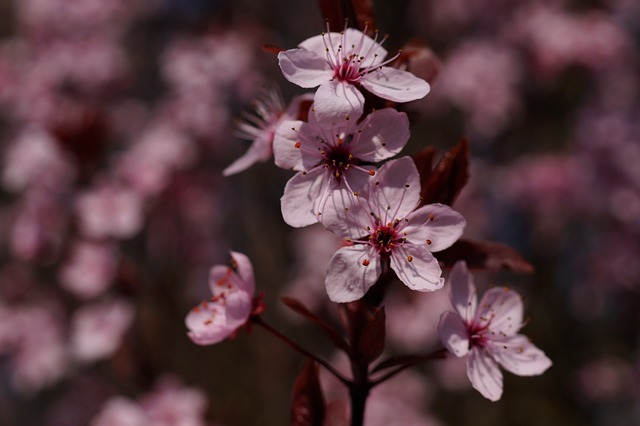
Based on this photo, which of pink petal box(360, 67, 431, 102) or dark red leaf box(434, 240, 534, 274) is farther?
dark red leaf box(434, 240, 534, 274)

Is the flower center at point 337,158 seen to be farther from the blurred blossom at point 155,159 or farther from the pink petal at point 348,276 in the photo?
the blurred blossom at point 155,159

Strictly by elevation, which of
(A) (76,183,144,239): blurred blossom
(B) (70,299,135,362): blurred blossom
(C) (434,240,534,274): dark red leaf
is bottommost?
(B) (70,299,135,362): blurred blossom

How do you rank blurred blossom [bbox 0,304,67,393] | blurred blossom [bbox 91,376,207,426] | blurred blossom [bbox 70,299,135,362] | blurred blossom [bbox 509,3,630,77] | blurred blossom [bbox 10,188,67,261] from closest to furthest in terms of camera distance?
blurred blossom [bbox 91,376,207,426], blurred blossom [bbox 70,299,135,362], blurred blossom [bbox 10,188,67,261], blurred blossom [bbox 0,304,67,393], blurred blossom [bbox 509,3,630,77]

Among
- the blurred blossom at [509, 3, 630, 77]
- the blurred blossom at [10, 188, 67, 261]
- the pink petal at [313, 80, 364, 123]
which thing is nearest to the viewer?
the pink petal at [313, 80, 364, 123]

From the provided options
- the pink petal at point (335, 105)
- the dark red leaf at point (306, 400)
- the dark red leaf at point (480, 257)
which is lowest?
the dark red leaf at point (306, 400)

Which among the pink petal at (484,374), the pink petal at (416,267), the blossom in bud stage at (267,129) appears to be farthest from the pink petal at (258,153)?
the pink petal at (484,374)

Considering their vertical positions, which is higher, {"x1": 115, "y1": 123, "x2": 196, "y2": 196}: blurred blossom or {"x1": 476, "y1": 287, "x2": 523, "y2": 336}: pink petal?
{"x1": 476, "y1": 287, "x2": 523, "y2": 336}: pink petal

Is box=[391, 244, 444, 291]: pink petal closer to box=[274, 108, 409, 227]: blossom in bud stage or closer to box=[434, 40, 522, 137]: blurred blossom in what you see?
box=[274, 108, 409, 227]: blossom in bud stage

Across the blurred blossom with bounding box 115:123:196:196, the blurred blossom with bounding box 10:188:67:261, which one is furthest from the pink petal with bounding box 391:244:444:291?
the blurred blossom with bounding box 10:188:67:261
